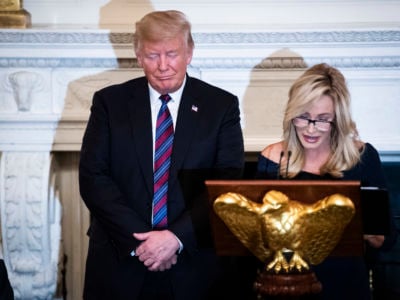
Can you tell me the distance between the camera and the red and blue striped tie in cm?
330

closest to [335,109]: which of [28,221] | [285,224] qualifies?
[285,224]

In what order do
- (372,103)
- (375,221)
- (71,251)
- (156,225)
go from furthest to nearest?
(71,251), (372,103), (156,225), (375,221)

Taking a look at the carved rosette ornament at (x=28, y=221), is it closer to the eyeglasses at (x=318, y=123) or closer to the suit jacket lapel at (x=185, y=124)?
the suit jacket lapel at (x=185, y=124)

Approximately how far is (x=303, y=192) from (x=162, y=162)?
97 cm

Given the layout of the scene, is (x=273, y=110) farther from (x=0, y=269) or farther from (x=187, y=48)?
(x=0, y=269)

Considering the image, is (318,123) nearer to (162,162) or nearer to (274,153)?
(274,153)

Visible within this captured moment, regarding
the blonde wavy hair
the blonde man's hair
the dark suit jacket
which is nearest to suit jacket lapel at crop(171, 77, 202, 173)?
the dark suit jacket

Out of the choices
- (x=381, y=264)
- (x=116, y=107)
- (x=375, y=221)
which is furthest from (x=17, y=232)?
(x=375, y=221)

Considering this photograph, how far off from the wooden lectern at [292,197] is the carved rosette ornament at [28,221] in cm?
197

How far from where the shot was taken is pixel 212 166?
3365mm

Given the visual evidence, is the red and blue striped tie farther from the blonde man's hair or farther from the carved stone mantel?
the carved stone mantel

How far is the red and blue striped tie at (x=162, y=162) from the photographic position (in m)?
3.30

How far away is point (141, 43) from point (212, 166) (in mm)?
541

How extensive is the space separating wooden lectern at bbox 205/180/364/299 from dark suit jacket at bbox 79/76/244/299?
24.5 inches
